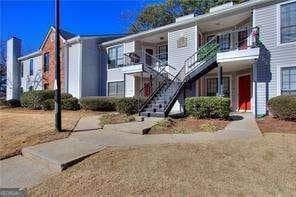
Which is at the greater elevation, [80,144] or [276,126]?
[276,126]

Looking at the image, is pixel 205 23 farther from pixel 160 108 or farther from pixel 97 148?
pixel 97 148

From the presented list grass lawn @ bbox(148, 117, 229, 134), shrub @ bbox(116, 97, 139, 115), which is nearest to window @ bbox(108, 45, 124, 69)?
shrub @ bbox(116, 97, 139, 115)

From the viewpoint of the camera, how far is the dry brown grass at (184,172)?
21.6ft

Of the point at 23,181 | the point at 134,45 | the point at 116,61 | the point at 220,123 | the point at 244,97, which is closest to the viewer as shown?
the point at 23,181

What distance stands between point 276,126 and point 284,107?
150cm

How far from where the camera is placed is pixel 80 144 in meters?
10.3

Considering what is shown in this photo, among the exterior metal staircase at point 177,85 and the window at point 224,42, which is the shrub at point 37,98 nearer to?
the exterior metal staircase at point 177,85

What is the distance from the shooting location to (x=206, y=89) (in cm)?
2145

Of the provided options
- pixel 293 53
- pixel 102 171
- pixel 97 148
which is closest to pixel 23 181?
pixel 102 171

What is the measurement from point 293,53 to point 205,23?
19.7 ft

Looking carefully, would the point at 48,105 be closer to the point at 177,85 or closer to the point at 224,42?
the point at 177,85

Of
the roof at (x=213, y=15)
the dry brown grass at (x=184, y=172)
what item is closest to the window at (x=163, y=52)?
the roof at (x=213, y=15)

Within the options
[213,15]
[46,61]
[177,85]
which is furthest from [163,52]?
[46,61]

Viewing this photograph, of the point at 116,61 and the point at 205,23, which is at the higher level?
the point at 205,23
